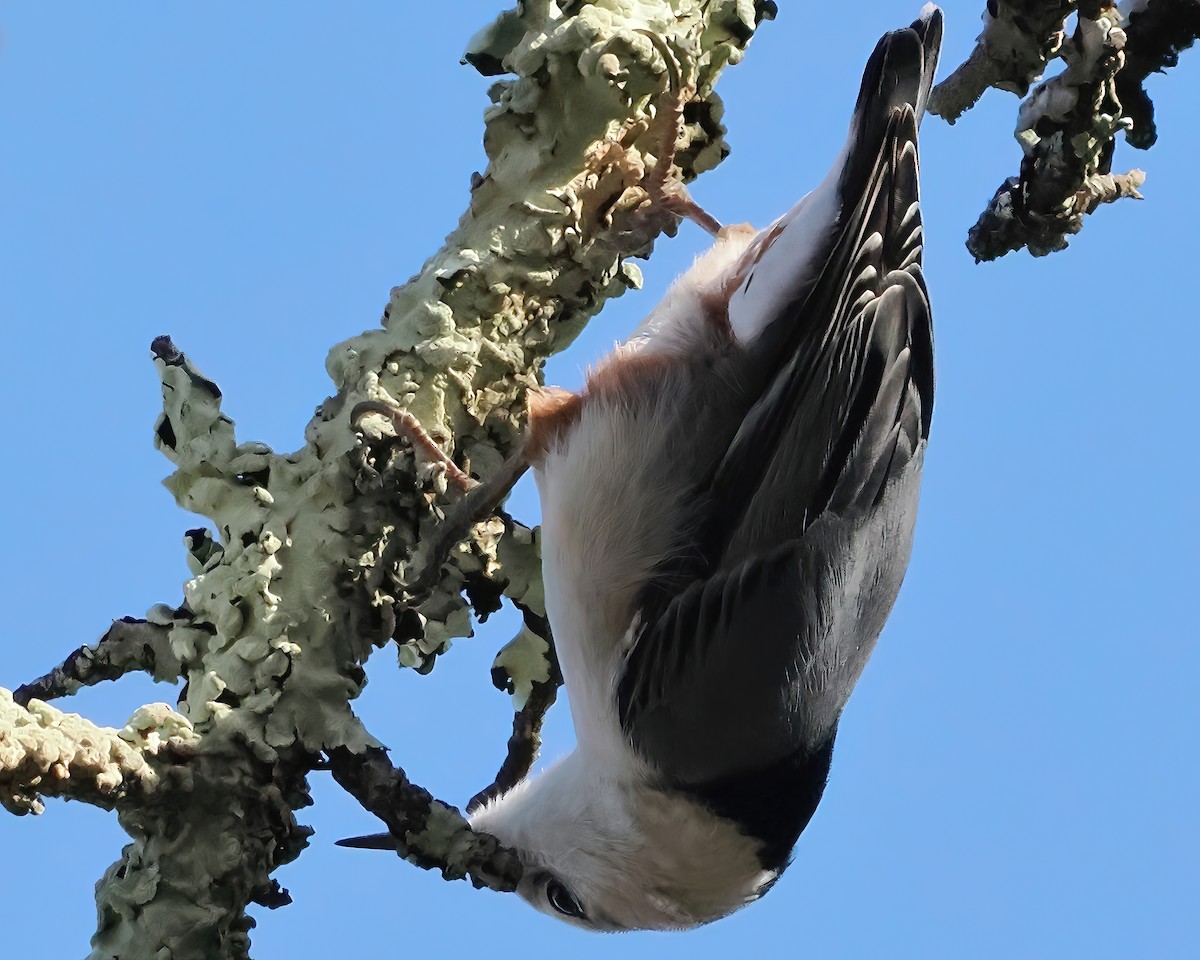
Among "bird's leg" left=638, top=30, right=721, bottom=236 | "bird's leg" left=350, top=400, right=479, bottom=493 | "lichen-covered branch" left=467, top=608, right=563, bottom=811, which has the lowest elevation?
"lichen-covered branch" left=467, top=608, right=563, bottom=811

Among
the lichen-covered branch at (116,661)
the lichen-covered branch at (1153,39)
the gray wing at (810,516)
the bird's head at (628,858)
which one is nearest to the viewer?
the lichen-covered branch at (116,661)

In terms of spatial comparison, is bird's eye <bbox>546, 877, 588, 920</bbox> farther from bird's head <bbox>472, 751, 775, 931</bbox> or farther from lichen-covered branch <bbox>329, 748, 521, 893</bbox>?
lichen-covered branch <bbox>329, 748, 521, 893</bbox>

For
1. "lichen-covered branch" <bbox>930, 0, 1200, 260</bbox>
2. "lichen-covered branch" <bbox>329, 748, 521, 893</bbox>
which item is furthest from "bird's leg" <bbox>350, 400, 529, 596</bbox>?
"lichen-covered branch" <bbox>930, 0, 1200, 260</bbox>

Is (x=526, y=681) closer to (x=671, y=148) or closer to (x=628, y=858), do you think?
(x=628, y=858)

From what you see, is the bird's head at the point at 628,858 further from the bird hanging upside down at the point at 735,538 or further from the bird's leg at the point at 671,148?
the bird's leg at the point at 671,148

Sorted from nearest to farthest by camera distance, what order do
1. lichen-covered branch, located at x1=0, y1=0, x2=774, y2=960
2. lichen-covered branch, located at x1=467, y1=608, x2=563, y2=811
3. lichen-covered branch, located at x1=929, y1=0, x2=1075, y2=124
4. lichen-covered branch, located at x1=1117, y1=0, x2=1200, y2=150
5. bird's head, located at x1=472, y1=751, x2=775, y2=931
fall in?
lichen-covered branch, located at x1=0, y1=0, x2=774, y2=960 < bird's head, located at x1=472, y1=751, x2=775, y2=931 < lichen-covered branch, located at x1=467, y1=608, x2=563, y2=811 < lichen-covered branch, located at x1=929, y1=0, x2=1075, y2=124 < lichen-covered branch, located at x1=1117, y1=0, x2=1200, y2=150

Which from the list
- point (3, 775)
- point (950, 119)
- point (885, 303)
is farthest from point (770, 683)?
point (950, 119)

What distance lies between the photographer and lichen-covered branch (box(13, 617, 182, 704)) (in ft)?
5.88

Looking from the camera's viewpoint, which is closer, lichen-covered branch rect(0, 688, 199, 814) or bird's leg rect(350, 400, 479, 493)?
lichen-covered branch rect(0, 688, 199, 814)

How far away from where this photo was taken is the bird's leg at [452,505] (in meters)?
1.88

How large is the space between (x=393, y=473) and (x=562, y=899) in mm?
807

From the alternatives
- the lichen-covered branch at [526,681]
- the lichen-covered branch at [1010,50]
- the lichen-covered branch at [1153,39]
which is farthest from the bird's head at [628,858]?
the lichen-covered branch at [1153,39]

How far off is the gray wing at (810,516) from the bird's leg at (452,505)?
0.31 meters

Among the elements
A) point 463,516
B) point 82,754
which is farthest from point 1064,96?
point 82,754
